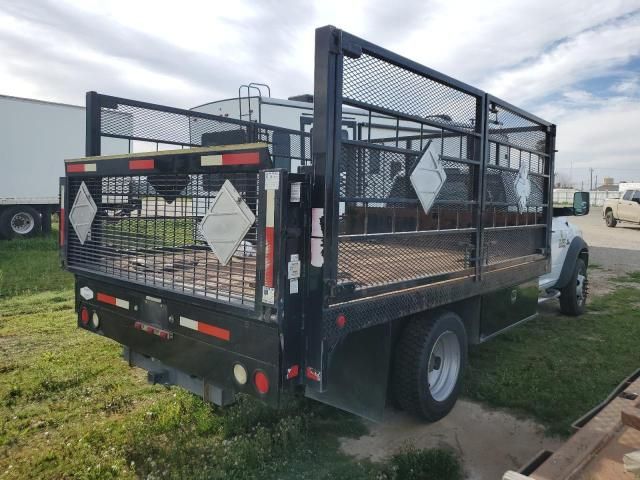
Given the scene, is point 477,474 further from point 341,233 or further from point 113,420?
point 113,420

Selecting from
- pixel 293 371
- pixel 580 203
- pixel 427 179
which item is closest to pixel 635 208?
pixel 580 203

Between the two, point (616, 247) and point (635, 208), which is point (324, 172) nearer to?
point (616, 247)

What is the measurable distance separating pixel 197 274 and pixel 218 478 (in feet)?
3.80

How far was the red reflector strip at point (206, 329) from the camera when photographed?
8.71 ft

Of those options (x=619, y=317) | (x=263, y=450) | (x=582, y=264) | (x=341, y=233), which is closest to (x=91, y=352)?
(x=263, y=450)

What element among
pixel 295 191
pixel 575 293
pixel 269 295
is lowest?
pixel 575 293

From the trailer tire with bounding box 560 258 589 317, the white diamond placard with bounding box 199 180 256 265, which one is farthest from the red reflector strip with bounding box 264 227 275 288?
the trailer tire with bounding box 560 258 589 317

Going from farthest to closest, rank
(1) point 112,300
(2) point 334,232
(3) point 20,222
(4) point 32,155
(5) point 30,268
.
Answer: (3) point 20,222
(4) point 32,155
(5) point 30,268
(1) point 112,300
(2) point 334,232

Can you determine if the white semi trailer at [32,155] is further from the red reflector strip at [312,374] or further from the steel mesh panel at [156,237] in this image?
the red reflector strip at [312,374]

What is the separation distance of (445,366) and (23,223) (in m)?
13.3

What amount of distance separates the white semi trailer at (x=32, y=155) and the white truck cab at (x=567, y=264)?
12126mm

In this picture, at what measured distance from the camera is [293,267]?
7.85ft

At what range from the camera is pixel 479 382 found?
423 cm

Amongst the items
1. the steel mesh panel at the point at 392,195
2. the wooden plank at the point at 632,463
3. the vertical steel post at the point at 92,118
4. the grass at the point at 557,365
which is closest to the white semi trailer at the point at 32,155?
the vertical steel post at the point at 92,118
